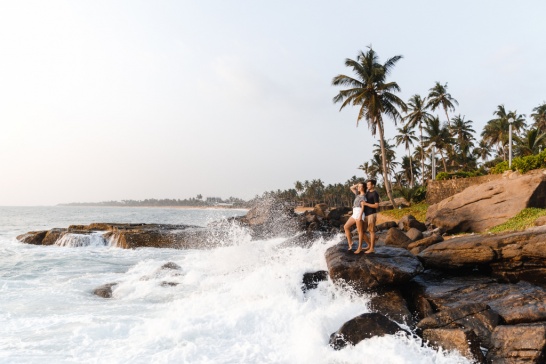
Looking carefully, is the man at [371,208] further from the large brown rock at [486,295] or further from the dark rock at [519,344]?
the dark rock at [519,344]

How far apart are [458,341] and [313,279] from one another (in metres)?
3.98

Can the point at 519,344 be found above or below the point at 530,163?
below

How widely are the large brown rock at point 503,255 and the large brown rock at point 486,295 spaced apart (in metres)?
0.31

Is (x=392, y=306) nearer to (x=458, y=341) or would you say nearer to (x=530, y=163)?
(x=458, y=341)

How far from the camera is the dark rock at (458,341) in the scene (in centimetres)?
618

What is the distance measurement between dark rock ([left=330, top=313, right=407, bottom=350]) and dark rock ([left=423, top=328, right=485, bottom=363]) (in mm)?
542

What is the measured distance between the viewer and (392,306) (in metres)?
7.88

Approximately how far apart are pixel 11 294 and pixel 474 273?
13.6 meters

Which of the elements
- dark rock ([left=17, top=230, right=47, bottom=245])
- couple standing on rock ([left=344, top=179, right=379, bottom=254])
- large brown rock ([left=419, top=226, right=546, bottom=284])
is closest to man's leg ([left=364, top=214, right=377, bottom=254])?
couple standing on rock ([left=344, top=179, right=379, bottom=254])

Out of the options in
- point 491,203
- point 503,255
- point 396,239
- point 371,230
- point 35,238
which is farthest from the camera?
point 35,238

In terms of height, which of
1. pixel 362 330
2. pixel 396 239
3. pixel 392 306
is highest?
pixel 396 239

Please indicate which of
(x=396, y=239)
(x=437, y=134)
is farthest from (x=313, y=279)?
(x=437, y=134)

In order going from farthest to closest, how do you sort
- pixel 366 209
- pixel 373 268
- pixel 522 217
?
pixel 522 217, pixel 366 209, pixel 373 268

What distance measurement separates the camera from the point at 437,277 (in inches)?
356
